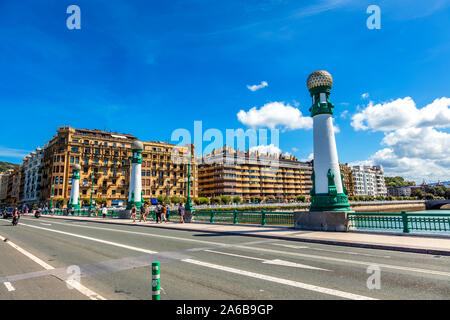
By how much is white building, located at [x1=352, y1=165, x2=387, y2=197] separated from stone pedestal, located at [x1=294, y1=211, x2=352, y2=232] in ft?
511

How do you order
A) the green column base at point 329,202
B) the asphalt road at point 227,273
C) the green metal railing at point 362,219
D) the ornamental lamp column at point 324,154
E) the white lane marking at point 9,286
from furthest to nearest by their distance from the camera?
the ornamental lamp column at point 324,154, the green column base at point 329,202, the green metal railing at point 362,219, the white lane marking at point 9,286, the asphalt road at point 227,273

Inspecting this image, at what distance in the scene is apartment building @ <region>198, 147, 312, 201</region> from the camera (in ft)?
343

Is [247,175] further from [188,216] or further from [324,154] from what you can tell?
[324,154]

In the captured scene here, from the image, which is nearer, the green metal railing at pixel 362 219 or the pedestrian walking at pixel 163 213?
the green metal railing at pixel 362 219

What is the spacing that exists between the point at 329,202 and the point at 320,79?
28.0 ft

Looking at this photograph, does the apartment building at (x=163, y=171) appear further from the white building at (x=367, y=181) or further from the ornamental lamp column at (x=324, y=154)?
the white building at (x=367, y=181)

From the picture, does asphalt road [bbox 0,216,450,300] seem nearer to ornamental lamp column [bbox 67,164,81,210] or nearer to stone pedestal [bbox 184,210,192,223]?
stone pedestal [bbox 184,210,192,223]

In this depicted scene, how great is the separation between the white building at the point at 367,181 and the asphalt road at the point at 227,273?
164m

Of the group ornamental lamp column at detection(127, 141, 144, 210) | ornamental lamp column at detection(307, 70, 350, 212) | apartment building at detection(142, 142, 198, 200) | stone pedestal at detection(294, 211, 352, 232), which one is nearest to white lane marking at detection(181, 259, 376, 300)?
stone pedestal at detection(294, 211, 352, 232)

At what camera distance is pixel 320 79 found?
63.7 ft

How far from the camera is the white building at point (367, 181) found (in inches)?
6368

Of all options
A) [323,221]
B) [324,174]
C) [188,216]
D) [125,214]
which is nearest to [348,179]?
[125,214]

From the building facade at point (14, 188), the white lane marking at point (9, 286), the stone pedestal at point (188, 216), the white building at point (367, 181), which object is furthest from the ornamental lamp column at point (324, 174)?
the white building at point (367, 181)
